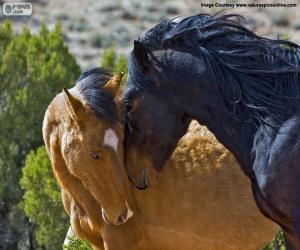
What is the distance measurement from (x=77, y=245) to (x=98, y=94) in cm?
153

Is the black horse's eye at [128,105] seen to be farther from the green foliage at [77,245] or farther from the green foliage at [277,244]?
the green foliage at [277,244]

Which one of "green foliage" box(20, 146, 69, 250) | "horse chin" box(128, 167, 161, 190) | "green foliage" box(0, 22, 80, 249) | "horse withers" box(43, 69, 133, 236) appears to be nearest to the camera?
"horse chin" box(128, 167, 161, 190)

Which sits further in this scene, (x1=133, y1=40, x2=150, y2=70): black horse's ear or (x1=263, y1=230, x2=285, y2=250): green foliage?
(x1=263, y1=230, x2=285, y2=250): green foliage

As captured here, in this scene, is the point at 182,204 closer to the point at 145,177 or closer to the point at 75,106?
the point at 75,106

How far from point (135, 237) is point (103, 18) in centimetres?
2568

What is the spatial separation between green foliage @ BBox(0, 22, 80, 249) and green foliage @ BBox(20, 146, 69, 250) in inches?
46.9

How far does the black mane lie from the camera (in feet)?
21.8

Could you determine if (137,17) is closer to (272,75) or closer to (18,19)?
(18,19)

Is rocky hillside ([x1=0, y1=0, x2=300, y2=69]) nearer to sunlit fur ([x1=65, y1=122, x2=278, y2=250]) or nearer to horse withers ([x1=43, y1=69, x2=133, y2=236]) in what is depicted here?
sunlit fur ([x1=65, y1=122, x2=278, y2=250])

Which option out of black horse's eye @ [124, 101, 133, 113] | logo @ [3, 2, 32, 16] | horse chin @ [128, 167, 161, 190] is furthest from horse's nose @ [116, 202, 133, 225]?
logo @ [3, 2, 32, 16]

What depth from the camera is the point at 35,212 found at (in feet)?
35.4

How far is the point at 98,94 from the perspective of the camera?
6.78 metres

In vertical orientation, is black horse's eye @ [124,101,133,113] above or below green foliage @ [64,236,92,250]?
above

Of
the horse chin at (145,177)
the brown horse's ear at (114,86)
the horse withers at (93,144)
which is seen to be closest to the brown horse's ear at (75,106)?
the horse withers at (93,144)
